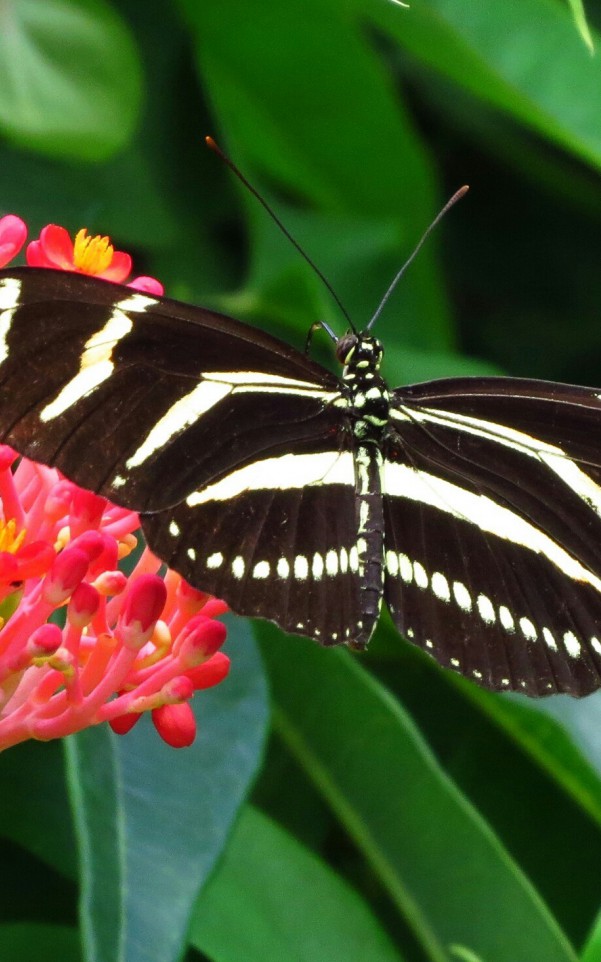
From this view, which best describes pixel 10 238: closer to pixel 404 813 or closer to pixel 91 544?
pixel 91 544

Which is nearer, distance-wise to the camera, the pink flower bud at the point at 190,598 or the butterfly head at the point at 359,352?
the pink flower bud at the point at 190,598

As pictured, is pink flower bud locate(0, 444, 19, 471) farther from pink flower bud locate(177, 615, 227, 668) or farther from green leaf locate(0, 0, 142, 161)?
green leaf locate(0, 0, 142, 161)

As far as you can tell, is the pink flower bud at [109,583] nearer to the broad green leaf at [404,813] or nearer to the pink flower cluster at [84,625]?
the pink flower cluster at [84,625]

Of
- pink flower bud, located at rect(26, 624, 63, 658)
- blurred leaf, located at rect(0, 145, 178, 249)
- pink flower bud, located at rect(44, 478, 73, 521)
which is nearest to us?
pink flower bud, located at rect(26, 624, 63, 658)

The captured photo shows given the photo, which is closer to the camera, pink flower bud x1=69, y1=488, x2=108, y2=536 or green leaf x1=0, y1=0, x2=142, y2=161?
pink flower bud x1=69, y1=488, x2=108, y2=536

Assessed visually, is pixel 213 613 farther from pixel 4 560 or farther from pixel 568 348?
pixel 568 348

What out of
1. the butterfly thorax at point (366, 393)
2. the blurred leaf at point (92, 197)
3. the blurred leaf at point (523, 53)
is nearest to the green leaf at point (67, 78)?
the blurred leaf at point (92, 197)

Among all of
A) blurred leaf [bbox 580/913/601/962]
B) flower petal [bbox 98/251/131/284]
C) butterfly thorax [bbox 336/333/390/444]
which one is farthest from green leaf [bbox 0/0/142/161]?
blurred leaf [bbox 580/913/601/962]
